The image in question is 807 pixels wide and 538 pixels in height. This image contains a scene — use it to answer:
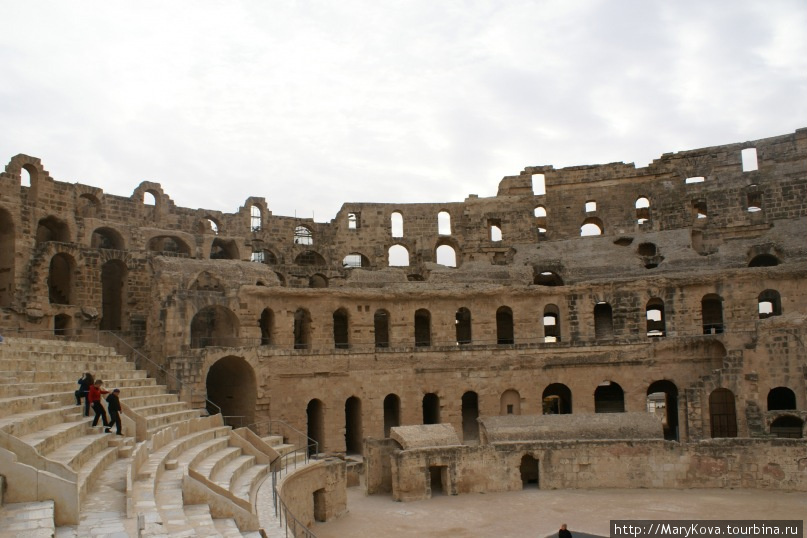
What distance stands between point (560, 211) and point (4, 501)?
115 ft

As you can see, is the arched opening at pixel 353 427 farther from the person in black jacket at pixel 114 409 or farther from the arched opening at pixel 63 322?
the person in black jacket at pixel 114 409

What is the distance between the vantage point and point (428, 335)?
36000 mm

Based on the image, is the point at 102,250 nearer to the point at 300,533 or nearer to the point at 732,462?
the point at 300,533

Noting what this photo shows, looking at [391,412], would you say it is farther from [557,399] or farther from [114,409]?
[114,409]

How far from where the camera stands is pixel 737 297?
30.0 metres

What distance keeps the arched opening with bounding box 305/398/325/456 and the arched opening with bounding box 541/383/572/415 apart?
9736 mm

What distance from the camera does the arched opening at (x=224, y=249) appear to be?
36344mm

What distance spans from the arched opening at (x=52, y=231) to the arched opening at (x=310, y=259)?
12630 mm

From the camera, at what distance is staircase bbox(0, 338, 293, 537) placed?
9.19m

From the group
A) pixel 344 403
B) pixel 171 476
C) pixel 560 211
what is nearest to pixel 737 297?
pixel 560 211

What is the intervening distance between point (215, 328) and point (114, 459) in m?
18.1

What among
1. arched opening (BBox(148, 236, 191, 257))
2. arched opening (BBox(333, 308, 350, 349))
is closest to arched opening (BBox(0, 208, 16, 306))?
arched opening (BBox(148, 236, 191, 257))

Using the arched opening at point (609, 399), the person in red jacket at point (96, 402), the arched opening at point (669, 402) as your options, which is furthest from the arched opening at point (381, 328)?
the person in red jacket at point (96, 402)

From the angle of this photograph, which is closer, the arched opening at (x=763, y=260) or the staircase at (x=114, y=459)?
the staircase at (x=114, y=459)
